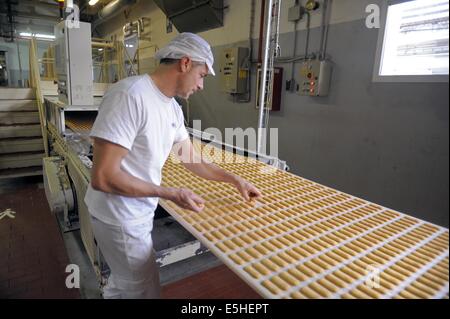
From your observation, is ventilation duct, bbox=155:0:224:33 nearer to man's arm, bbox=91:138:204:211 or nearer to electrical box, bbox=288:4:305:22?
electrical box, bbox=288:4:305:22

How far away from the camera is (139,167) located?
128cm

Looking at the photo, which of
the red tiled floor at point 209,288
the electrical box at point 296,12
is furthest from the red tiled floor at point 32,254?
the electrical box at point 296,12

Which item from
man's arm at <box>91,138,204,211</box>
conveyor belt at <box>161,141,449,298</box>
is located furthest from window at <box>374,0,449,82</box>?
man's arm at <box>91,138,204,211</box>

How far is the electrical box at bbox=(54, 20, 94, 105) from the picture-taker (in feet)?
9.93

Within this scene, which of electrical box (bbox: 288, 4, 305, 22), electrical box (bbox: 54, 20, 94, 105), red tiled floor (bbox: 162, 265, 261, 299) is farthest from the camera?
electrical box (bbox: 288, 4, 305, 22)

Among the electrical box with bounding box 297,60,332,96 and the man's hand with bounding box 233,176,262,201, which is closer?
the man's hand with bounding box 233,176,262,201

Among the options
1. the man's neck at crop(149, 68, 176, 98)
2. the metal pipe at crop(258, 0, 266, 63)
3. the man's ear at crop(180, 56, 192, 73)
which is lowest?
the man's neck at crop(149, 68, 176, 98)

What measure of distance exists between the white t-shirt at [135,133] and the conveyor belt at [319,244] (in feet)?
0.58

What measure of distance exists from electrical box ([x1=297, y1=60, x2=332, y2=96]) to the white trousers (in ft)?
8.83

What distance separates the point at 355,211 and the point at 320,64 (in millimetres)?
2384

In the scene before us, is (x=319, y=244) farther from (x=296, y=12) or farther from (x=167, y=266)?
(x=296, y=12)

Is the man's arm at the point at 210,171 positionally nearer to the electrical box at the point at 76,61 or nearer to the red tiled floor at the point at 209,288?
the red tiled floor at the point at 209,288
